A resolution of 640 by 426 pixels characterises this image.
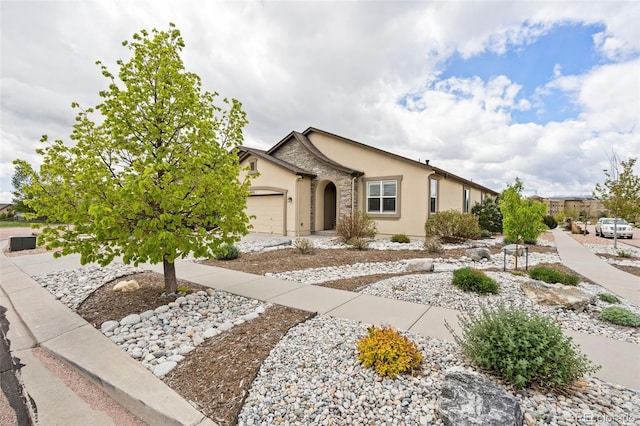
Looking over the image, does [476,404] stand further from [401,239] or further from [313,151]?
[313,151]

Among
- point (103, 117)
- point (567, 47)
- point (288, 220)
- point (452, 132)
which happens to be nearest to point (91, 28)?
point (103, 117)

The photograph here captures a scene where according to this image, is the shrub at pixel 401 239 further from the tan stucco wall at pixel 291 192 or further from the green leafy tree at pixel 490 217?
the green leafy tree at pixel 490 217

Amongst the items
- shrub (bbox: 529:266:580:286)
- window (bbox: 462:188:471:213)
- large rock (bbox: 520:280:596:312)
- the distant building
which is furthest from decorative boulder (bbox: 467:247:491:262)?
the distant building

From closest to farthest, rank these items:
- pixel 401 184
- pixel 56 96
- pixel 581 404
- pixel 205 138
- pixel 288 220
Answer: pixel 581 404 → pixel 205 138 → pixel 56 96 → pixel 401 184 → pixel 288 220

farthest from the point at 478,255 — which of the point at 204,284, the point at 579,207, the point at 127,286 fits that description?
the point at 579,207

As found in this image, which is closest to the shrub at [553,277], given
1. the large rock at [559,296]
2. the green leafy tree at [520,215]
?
the large rock at [559,296]

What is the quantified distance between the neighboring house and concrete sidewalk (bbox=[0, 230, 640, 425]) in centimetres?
727

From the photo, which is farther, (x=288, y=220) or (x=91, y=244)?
(x=288, y=220)

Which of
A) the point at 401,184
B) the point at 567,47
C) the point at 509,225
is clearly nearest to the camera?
the point at 509,225

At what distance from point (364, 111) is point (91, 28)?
12.3 meters

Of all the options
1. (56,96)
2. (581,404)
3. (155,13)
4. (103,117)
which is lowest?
(581,404)

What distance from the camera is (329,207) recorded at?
18.1 meters

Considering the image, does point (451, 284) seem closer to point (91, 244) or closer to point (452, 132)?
point (91, 244)

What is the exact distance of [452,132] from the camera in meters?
17.7
